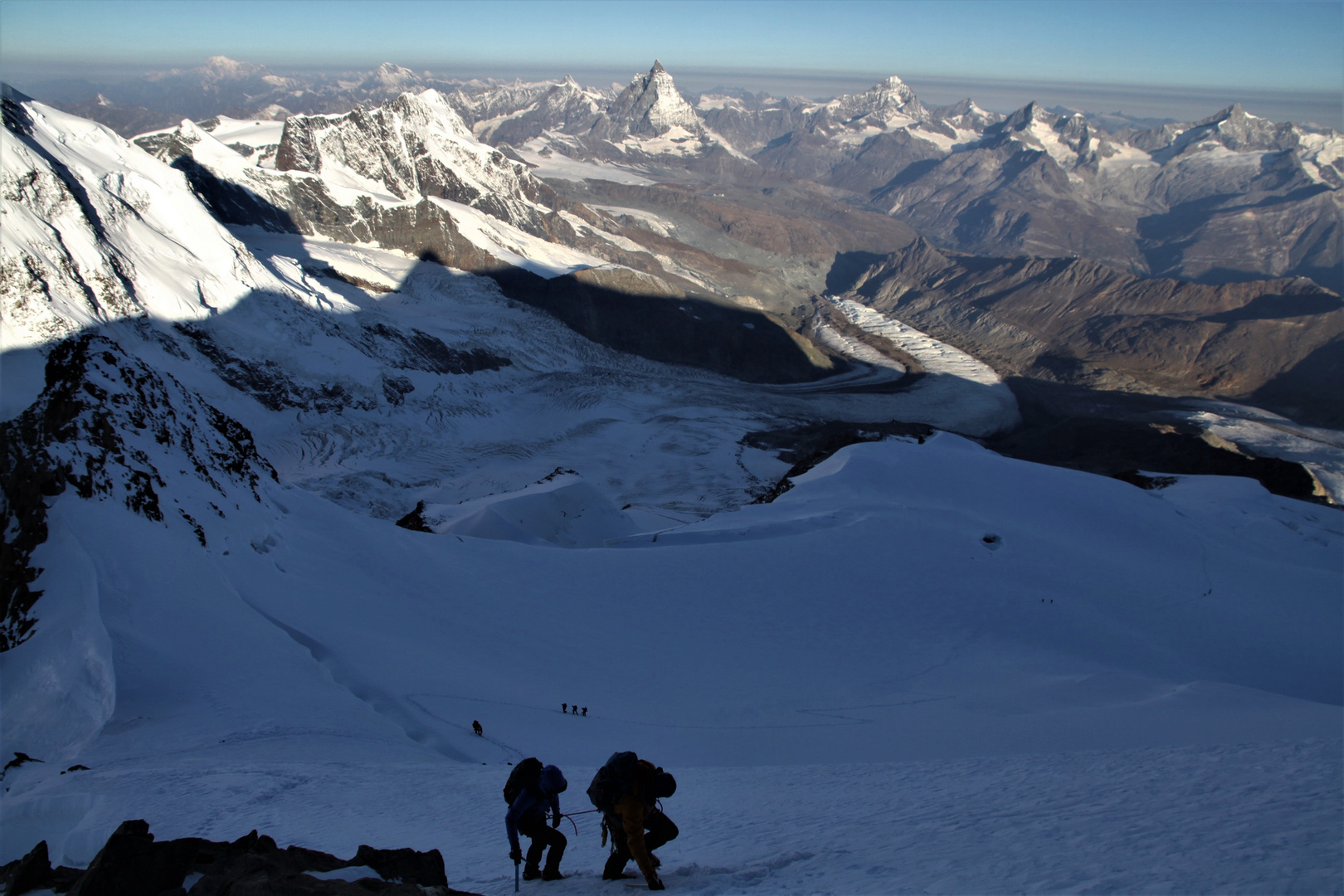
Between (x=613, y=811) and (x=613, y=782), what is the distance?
0.89 feet

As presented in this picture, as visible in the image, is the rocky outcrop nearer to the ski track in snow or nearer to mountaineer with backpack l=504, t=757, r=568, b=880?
mountaineer with backpack l=504, t=757, r=568, b=880

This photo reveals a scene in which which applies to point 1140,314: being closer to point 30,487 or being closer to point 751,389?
point 751,389

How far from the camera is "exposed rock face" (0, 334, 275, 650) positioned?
13.3 m

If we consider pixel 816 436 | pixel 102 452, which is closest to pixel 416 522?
pixel 102 452

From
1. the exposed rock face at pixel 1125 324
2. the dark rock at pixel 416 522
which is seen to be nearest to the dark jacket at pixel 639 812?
the dark rock at pixel 416 522

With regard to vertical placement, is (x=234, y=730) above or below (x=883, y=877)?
below

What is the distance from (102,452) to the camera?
1538 centimetres

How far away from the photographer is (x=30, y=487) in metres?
13.8

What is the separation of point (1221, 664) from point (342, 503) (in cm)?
3979

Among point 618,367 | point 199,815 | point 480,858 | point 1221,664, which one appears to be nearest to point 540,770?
point 480,858

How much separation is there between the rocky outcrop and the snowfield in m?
1.10

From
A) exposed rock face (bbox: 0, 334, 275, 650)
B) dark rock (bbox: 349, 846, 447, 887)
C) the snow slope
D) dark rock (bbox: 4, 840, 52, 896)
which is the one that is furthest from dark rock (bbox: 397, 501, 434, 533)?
dark rock (bbox: 349, 846, 447, 887)

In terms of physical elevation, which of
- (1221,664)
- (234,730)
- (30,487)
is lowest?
(1221,664)

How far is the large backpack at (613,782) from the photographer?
18.4 ft
